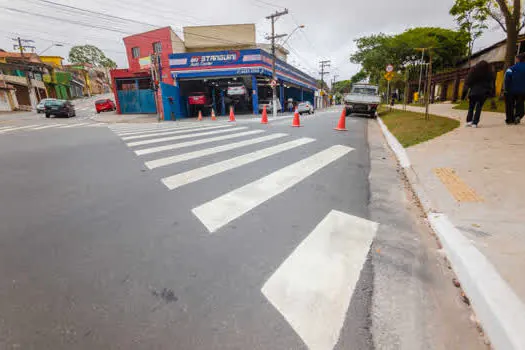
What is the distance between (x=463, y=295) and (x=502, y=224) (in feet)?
3.51

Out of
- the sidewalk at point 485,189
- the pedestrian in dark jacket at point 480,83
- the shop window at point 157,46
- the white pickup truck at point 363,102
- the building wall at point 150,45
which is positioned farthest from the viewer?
the shop window at point 157,46

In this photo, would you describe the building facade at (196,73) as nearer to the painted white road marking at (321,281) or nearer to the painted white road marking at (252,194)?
the painted white road marking at (252,194)

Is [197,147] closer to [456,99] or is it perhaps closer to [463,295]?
[463,295]

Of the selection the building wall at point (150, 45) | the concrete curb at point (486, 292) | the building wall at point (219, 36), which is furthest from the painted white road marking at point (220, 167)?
the building wall at point (219, 36)

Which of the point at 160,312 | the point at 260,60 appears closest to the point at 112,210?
the point at 160,312

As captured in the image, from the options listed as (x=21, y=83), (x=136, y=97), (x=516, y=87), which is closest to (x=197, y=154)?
(x=516, y=87)

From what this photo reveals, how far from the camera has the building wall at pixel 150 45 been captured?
969 inches

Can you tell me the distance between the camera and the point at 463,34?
114 feet

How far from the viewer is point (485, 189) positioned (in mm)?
3102

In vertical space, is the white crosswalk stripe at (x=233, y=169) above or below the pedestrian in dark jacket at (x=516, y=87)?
below

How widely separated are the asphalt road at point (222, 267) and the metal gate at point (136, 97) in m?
26.6

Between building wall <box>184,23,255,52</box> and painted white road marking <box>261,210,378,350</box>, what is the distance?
106 ft

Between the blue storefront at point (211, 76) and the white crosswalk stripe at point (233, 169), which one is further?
the blue storefront at point (211, 76)

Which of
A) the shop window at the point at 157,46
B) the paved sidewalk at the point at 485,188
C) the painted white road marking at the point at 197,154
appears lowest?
the paved sidewalk at the point at 485,188
